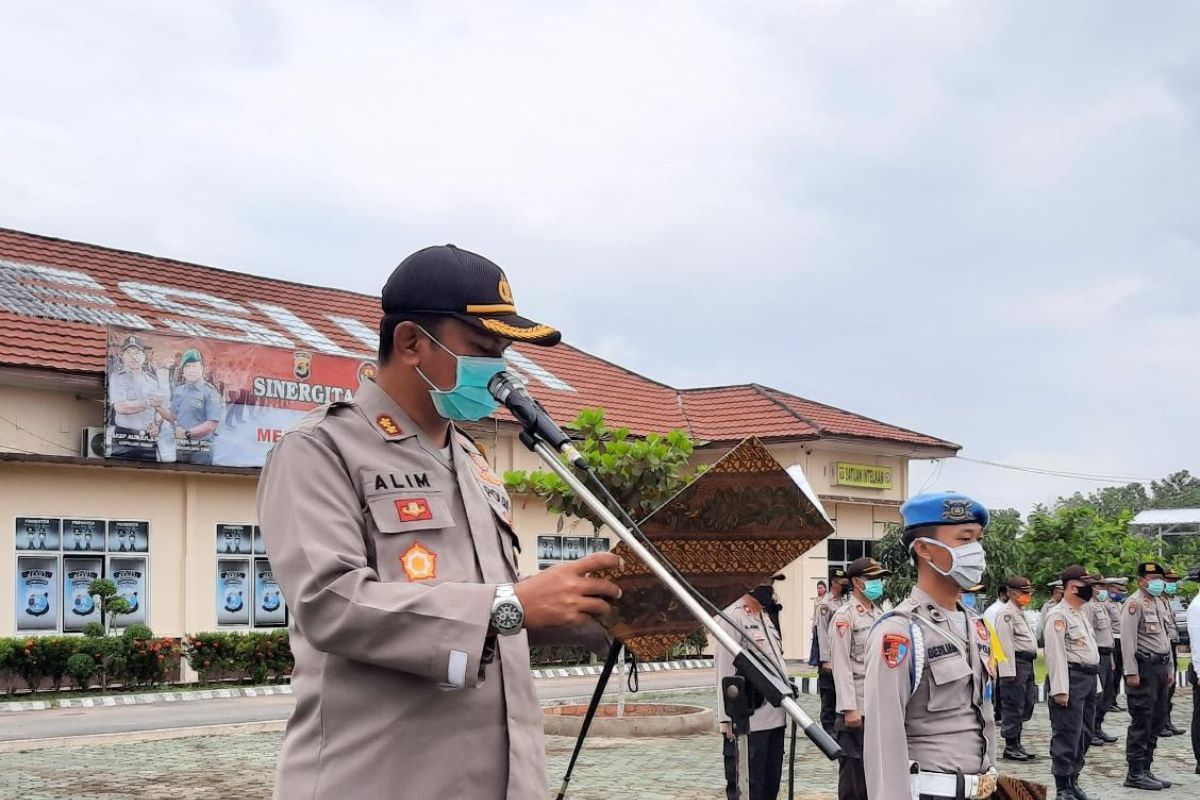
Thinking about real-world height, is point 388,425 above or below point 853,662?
above

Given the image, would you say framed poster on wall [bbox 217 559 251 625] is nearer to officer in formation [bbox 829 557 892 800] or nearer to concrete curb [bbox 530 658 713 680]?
concrete curb [bbox 530 658 713 680]

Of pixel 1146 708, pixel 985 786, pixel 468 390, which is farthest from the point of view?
pixel 1146 708

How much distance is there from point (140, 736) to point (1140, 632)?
10847 mm

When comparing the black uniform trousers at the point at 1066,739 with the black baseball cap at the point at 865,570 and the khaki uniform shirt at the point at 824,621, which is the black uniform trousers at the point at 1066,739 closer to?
the black baseball cap at the point at 865,570

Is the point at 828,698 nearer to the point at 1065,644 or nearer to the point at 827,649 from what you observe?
the point at 827,649

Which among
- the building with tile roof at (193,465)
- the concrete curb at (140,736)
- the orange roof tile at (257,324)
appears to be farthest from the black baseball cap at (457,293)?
the orange roof tile at (257,324)

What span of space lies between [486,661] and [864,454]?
105ft

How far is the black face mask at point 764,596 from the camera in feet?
31.1

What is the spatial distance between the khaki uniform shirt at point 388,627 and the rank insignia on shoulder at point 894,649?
104 inches

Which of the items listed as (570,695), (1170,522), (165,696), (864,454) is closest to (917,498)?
(570,695)

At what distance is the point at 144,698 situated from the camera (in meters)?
20.1

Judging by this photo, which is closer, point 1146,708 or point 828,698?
point 1146,708

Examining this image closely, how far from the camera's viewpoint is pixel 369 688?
8.86 ft

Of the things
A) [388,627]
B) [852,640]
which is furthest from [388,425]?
[852,640]
